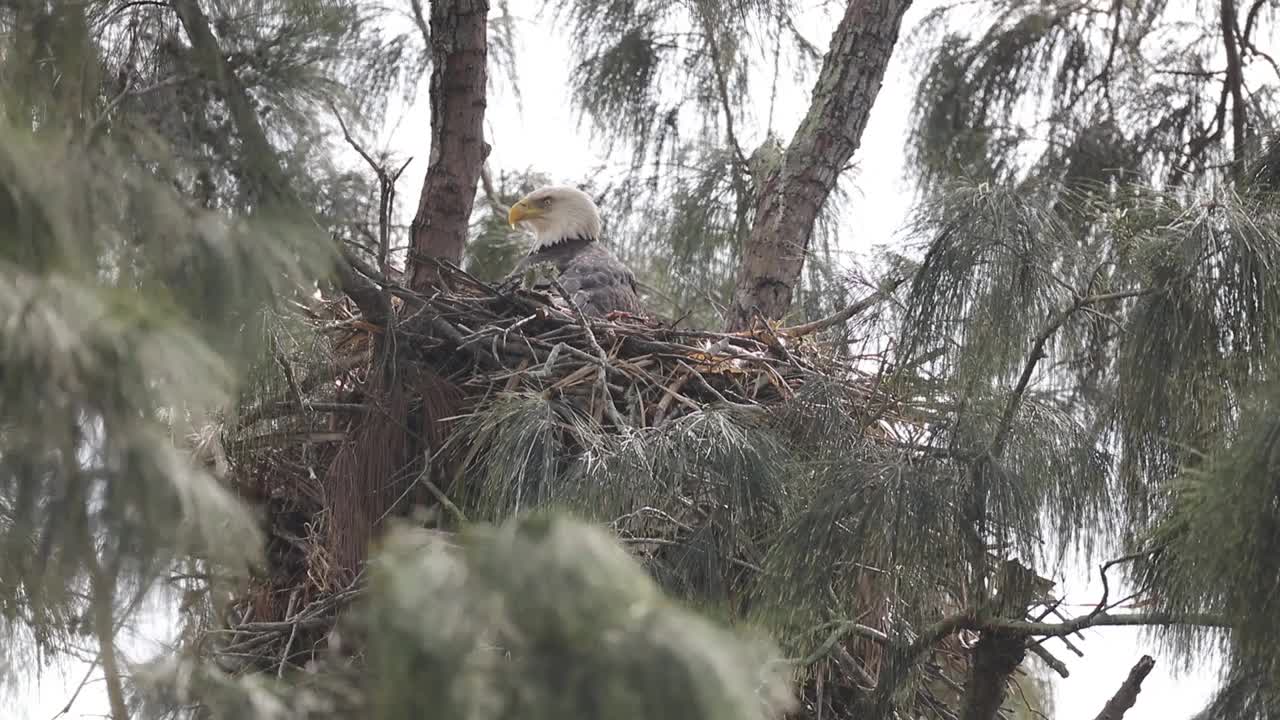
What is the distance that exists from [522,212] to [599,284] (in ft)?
2.83

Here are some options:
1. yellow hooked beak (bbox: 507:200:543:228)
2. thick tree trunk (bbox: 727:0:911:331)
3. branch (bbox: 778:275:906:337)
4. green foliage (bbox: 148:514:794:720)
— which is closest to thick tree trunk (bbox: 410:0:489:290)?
branch (bbox: 778:275:906:337)

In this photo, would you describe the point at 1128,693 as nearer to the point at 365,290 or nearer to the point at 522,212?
the point at 365,290

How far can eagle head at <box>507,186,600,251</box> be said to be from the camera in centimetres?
589

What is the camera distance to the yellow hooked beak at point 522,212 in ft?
19.2

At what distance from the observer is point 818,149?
521 cm

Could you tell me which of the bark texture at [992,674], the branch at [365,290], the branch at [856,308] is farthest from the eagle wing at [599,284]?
the bark texture at [992,674]

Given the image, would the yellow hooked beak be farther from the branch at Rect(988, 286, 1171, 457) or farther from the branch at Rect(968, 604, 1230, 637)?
the branch at Rect(968, 604, 1230, 637)

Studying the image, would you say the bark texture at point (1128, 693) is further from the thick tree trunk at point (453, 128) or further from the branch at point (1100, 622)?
the thick tree trunk at point (453, 128)

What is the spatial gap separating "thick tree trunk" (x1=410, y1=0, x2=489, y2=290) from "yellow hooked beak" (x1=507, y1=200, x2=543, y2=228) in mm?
1344

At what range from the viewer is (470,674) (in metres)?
1.21

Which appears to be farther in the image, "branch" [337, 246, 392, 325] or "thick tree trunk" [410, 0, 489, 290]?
"thick tree trunk" [410, 0, 489, 290]

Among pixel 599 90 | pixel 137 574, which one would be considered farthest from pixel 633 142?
pixel 137 574

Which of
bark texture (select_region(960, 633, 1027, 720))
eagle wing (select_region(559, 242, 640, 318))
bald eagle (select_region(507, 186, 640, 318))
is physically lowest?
bark texture (select_region(960, 633, 1027, 720))

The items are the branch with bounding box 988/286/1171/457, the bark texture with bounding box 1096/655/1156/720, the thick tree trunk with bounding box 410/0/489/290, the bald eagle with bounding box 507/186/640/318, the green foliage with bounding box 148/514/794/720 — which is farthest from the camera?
the bald eagle with bounding box 507/186/640/318
